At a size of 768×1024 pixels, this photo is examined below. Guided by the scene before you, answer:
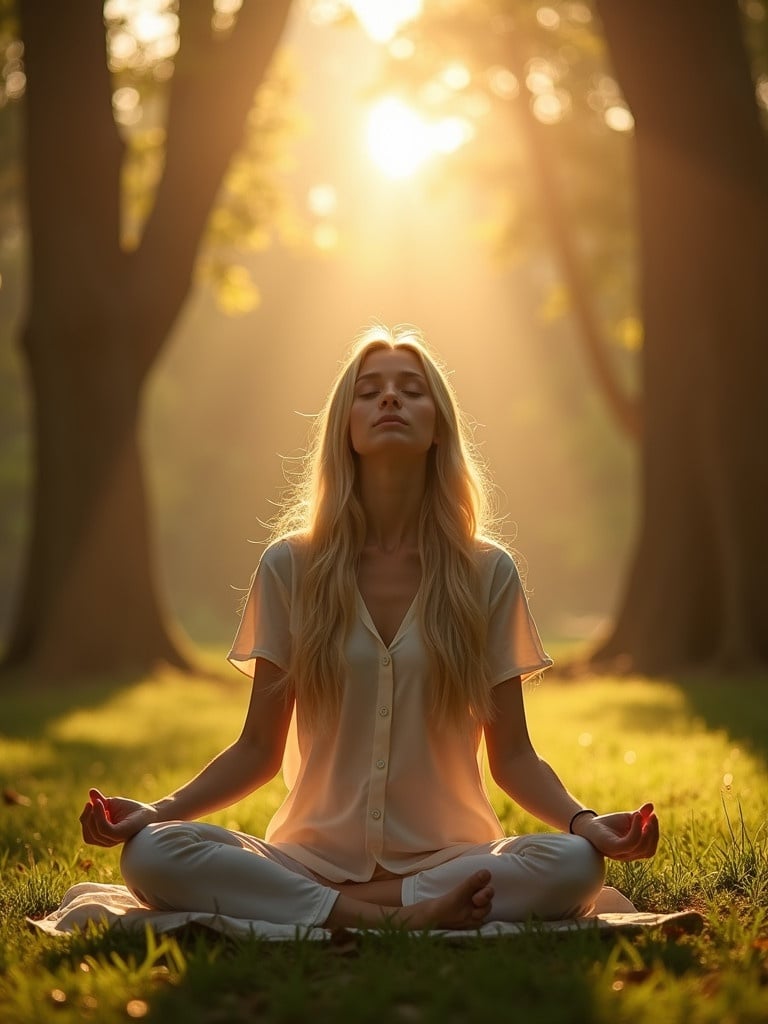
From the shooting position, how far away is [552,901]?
4.02m

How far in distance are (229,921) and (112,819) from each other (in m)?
0.50

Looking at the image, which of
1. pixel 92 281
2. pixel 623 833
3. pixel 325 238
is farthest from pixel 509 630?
pixel 325 238

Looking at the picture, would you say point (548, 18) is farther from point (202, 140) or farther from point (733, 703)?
point (733, 703)

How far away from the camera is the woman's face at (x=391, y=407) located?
14.6ft

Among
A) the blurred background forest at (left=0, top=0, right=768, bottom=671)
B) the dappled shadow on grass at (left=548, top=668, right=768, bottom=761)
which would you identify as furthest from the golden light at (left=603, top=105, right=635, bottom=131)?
the dappled shadow on grass at (left=548, top=668, right=768, bottom=761)

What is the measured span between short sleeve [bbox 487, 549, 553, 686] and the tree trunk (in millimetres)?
8501

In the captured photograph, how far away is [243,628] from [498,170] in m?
19.3

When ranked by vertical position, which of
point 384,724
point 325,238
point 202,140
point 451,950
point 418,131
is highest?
point 418,131

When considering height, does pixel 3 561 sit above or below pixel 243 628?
below

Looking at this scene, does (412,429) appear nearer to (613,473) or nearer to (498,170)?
(498,170)

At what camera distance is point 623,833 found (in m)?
4.03

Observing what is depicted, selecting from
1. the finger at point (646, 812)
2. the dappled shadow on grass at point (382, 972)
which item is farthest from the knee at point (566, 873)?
the finger at point (646, 812)

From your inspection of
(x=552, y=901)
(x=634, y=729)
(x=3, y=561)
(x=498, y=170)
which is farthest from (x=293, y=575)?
(x=3, y=561)

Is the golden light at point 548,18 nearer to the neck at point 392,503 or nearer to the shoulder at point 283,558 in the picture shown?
the neck at point 392,503
